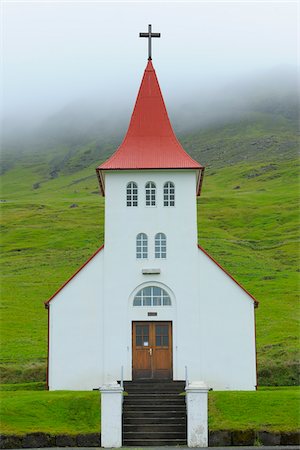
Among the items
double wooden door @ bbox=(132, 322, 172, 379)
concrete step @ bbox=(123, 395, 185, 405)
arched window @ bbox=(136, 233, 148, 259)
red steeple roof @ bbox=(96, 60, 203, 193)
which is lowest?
concrete step @ bbox=(123, 395, 185, 405)

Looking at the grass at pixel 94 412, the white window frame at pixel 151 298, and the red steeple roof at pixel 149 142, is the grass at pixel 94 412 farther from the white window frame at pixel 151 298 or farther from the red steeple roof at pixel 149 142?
the red steeple roof at pixel 149 142

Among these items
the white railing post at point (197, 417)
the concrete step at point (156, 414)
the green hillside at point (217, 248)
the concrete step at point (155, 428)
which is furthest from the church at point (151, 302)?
the green hillside at point (217, 248)

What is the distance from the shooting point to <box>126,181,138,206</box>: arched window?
3266cm

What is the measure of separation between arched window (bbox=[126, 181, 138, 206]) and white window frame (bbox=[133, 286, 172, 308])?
4101 mm

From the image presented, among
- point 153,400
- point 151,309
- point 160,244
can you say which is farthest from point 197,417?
point 160,244

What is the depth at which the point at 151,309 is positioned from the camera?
31.4 metres

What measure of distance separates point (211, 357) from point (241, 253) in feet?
143

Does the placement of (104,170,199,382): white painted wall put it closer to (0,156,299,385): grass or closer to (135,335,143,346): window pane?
(135,335,143,346): window pane

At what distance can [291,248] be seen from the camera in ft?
252

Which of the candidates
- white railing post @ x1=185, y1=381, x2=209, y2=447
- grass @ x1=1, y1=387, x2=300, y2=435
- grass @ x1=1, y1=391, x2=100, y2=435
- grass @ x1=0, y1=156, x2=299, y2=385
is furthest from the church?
grass @ x1=0, y1=156, x2=299, y2=385

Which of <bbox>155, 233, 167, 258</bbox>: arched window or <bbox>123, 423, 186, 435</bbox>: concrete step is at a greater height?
<bbox>155, 233, 167, 258</bbox>: arched window

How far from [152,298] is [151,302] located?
0.18m

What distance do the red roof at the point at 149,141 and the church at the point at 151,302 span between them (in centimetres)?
9

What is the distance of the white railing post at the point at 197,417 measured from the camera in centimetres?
2395
